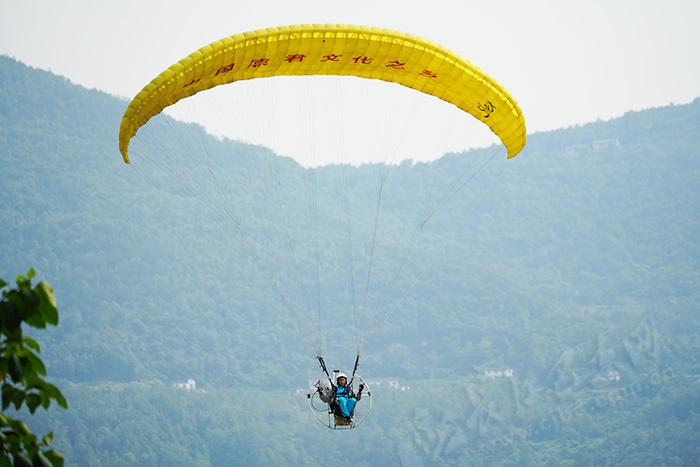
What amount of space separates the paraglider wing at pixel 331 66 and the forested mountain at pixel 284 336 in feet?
344

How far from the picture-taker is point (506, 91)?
18.4 m

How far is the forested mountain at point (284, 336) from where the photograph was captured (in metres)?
127

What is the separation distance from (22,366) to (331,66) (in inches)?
512

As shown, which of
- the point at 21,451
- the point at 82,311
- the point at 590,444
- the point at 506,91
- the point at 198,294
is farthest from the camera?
the point at 198,294

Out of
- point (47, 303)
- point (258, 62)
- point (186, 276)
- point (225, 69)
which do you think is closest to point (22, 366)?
point (47, 303)

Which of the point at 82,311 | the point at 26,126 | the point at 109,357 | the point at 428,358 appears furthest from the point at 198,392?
the point at 26,126

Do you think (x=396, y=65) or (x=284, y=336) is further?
(x=284, y=336)

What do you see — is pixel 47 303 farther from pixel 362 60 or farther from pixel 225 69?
pixel 362 60

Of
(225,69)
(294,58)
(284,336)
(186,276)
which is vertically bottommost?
(225,69)

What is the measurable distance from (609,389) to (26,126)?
107758mm

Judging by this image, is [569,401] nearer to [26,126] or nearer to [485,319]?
[485,319]

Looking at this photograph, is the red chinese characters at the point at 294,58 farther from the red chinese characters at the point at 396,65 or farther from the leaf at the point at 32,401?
the leaf at the point at 32,401

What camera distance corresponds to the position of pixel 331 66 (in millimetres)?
17406

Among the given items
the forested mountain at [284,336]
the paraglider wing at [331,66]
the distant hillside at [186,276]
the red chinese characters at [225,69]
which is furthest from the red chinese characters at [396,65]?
Answer: the distant hillside at [186,276]
